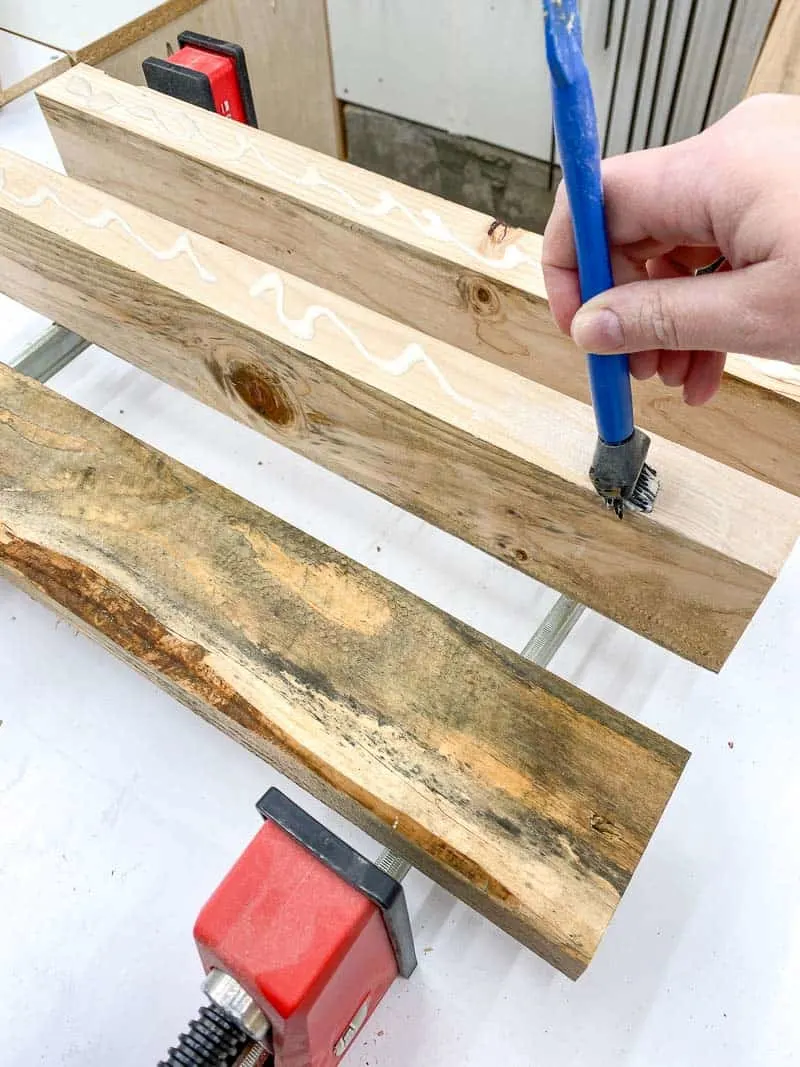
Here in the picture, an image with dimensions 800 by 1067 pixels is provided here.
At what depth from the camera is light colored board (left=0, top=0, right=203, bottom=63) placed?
1.74 metres

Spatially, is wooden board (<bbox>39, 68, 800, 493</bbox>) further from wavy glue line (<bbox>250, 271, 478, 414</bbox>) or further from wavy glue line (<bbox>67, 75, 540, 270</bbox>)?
wavy glue line (<bbox>250, 271, 478, 414</bbox>)

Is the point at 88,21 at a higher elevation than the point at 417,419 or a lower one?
higher

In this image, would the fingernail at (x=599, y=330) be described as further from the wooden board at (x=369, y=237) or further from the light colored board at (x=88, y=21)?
the light colored board at (x=88, y=21)

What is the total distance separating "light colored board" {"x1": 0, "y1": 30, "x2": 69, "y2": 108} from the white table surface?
1.30 m

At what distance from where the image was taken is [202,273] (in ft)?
3.22

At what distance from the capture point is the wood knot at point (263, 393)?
0.97m

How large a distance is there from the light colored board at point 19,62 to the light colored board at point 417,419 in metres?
0.94

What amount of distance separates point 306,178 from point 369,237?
0.50 feet

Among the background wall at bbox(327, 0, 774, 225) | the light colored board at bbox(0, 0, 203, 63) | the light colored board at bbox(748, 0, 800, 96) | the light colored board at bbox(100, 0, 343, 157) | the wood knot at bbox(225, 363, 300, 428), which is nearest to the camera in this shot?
the wood knot at bbox(225, 363, 300, 428)

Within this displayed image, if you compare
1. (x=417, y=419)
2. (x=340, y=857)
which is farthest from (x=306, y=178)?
(x=340, y=857)

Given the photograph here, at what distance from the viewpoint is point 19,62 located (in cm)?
196

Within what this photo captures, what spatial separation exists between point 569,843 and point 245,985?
11.6 inches

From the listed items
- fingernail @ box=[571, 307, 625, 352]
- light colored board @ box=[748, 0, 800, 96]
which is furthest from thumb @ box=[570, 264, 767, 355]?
light colored board @ box=[748, 0, 800, 96]

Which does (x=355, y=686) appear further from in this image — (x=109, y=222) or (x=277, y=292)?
(x=109, y=222)
